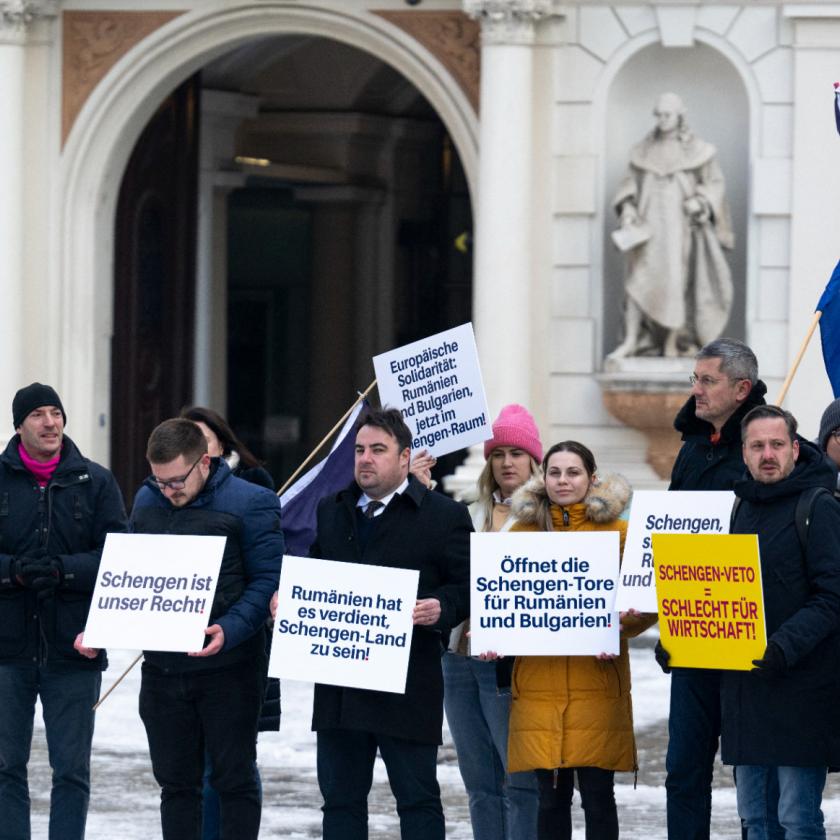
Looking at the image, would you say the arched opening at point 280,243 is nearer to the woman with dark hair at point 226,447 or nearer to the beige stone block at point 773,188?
the beige stone block at point 773,188

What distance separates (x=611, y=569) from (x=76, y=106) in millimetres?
9030

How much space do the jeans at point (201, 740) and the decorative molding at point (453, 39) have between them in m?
8.11

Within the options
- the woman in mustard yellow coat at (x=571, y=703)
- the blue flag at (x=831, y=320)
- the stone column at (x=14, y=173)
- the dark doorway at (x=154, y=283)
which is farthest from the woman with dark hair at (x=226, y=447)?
the dark doorway at (x=154, y=283)

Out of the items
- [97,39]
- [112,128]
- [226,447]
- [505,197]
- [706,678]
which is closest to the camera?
[706,678]

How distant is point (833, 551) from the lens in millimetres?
6613

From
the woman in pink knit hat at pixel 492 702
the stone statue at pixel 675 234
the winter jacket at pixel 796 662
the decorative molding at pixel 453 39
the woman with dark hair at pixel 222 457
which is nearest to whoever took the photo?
the winter jacket at pixel 796 662

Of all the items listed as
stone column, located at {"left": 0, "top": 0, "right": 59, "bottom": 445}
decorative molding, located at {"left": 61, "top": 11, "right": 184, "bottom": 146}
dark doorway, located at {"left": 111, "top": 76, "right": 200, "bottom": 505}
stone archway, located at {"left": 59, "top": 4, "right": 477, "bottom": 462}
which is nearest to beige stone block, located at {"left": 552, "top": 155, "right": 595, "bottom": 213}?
stone archway, located at {"left": 59, "top": 4, "right": 477, "bottom": 462}

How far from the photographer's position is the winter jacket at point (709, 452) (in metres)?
7.38

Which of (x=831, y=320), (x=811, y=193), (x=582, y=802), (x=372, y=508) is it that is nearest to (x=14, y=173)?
(x=811, y=193)

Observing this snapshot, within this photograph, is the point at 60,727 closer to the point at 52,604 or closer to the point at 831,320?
the point at 52,604

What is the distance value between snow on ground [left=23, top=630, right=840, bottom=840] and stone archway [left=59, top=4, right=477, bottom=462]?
13.1 feet

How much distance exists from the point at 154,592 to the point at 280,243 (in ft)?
48.5

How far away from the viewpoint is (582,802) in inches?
275

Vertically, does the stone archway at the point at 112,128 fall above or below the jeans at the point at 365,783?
above
